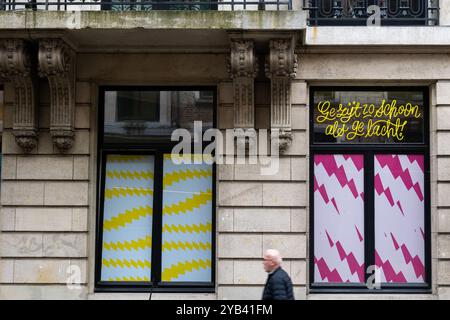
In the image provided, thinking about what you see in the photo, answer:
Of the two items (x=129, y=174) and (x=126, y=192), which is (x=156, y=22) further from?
(x=126, y=192)

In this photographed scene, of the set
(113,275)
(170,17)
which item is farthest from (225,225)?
(170,17)

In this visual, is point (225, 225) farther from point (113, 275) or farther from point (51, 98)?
point (51, 98)

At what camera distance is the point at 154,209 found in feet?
43.0

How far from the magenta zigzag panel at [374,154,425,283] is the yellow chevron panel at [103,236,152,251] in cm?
352

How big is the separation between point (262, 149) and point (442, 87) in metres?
2.86

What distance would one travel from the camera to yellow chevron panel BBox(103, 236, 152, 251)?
43.1ft

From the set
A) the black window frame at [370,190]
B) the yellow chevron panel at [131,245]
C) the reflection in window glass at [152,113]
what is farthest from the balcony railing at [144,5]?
the yellow chevron panel at [131,245]

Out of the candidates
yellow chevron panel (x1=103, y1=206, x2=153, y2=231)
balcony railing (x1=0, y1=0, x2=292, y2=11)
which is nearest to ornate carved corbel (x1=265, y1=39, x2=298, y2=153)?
balcony railing (x1=0, y1=0, x2=292, y2=11)

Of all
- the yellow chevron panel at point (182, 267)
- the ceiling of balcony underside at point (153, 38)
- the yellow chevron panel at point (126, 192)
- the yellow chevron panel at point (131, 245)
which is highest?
the ceiling of balcony underside at point (153, 38)

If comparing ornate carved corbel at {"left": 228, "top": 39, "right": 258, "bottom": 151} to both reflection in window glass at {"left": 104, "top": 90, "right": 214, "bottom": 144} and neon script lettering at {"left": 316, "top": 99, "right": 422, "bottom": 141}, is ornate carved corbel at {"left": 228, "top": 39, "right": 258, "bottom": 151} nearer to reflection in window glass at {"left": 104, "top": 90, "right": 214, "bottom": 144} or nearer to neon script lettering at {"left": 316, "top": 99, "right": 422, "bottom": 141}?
reflection in window glass at {"left": 104, "top": 90, "right": 214, "bottom": 144}

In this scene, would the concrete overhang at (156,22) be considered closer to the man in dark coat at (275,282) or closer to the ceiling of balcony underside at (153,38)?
the ceiling of balcony underside at (153,38)

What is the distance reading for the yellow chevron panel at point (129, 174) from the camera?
13227 mm

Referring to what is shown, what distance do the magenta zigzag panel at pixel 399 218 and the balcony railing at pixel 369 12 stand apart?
6.83 ft

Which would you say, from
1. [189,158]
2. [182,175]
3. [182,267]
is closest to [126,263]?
[182,267]
